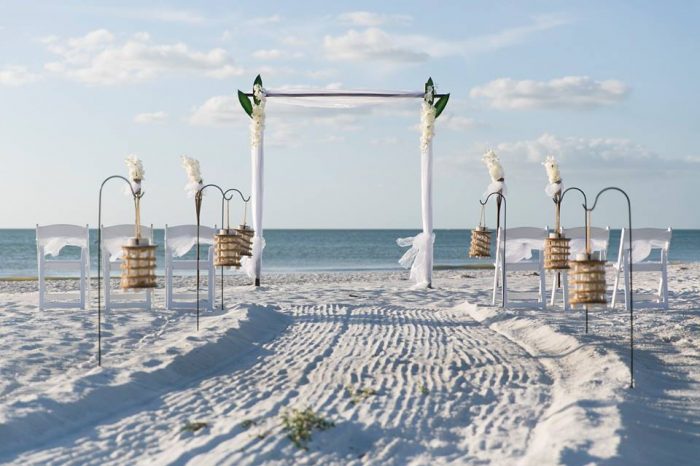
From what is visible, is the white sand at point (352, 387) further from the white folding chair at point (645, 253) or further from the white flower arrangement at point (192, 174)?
the white flower arrangement at point (192, 174)

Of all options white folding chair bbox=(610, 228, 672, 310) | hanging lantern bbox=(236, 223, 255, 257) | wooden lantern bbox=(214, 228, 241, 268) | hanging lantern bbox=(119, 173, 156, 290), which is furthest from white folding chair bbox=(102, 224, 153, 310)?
white folding chair bbox=(610, 228, 672, 310)

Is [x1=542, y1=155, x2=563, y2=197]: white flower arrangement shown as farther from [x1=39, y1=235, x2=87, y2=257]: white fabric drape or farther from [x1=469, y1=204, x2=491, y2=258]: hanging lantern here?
[x1=39, y1=235, x2=87, y2=257]: white fabric drape

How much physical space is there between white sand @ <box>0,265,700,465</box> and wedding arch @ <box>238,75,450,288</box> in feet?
13.6

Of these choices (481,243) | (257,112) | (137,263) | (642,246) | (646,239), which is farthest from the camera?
(257,112)

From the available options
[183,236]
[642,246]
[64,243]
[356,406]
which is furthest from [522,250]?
[356,406]

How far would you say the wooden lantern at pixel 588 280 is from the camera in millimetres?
7422

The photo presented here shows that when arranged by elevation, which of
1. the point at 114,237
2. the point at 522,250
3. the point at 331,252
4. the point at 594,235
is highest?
the point at 594,235

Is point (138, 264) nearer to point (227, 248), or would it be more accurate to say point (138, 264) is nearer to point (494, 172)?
point (227, 248)

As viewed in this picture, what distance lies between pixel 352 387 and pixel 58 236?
22.1 feet

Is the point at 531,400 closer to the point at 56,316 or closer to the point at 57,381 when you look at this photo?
the point at 57,381

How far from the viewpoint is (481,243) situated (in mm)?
12805

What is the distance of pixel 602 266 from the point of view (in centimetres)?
757

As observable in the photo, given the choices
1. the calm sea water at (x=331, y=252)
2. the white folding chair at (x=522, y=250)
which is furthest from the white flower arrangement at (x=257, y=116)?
the calm sea water at (x=331, y=252)

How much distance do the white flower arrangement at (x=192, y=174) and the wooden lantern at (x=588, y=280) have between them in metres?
6.04
